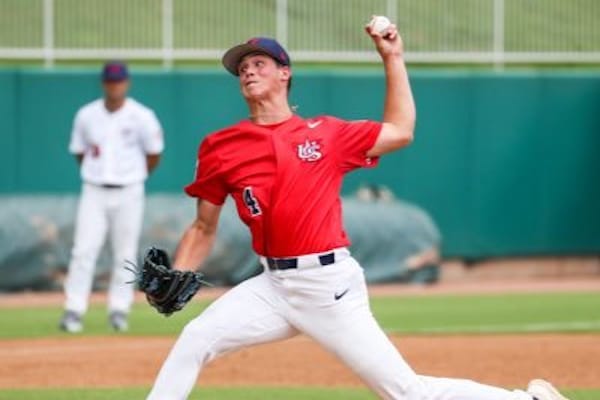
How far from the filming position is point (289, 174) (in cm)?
673

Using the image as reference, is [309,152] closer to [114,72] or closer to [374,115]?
[114,72]

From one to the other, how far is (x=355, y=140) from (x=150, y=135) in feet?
22.0

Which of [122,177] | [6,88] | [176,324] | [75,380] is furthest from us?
[6,88]

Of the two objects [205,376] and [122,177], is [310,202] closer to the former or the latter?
[205,376]

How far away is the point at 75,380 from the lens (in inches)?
413

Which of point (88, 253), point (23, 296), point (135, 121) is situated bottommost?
point (23, 296)

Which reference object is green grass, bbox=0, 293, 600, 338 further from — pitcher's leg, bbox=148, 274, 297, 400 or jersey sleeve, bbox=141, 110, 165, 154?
pitcher's leg, bbox=148, 274, 297, 400

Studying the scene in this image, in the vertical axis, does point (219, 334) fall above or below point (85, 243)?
above

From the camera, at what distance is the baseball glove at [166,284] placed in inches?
272

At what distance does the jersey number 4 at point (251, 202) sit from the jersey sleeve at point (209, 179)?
14 centimetres

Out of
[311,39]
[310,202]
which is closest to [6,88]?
[311,39]

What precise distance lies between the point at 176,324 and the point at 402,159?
6.34 m

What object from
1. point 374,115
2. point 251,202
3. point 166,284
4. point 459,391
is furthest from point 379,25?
point 374,115

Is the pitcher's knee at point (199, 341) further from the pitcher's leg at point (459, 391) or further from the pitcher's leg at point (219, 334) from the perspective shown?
the pitcher's leg at point (459, 391)
